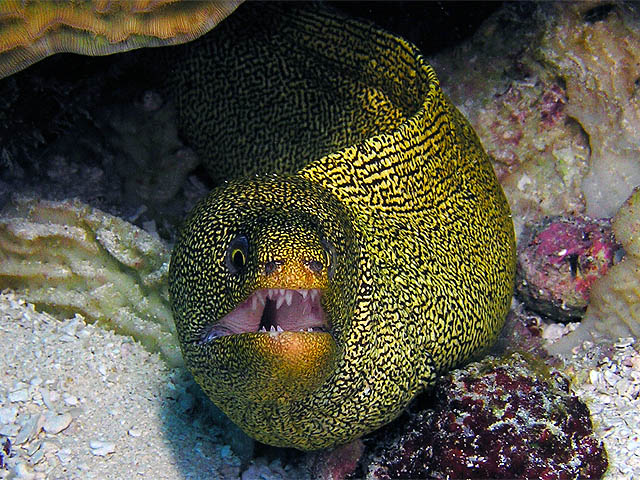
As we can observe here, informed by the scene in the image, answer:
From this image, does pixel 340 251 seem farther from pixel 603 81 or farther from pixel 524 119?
pixel 603 81

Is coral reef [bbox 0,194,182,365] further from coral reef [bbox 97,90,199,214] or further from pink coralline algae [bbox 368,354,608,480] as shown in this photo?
pink coralline algae [bbox 368,354,608,480]

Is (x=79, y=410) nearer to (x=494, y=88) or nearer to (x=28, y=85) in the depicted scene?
(x=28, y=85)

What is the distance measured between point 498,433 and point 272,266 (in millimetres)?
1327

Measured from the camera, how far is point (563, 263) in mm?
3873

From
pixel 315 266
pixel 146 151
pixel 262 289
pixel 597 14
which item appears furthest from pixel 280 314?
pixel 597 14

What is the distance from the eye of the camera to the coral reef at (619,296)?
3.45 metres

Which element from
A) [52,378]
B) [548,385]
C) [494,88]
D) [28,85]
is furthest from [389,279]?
[28,85]

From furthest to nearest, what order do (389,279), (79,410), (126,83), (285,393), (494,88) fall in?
(126,83) → (494,88) → (79,410) → (389,279) → (285,393)

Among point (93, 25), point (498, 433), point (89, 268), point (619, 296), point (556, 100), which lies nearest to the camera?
point (498, 433)

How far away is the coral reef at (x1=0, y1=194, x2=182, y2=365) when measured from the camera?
11.9 feet

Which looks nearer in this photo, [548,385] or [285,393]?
[285,393]

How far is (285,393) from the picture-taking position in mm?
2357

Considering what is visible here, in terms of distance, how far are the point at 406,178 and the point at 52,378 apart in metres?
2.21

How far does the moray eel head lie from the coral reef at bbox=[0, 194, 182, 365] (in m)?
0.99
